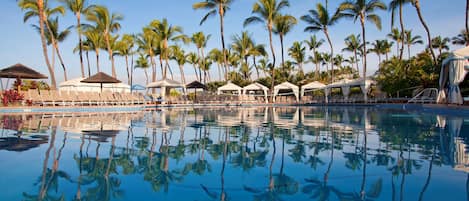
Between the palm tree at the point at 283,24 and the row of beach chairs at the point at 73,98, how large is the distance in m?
14.0

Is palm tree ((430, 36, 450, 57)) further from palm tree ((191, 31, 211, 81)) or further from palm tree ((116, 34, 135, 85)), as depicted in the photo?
palm tree ((116, 34, 135, 85))

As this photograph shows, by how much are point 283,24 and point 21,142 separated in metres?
24.1

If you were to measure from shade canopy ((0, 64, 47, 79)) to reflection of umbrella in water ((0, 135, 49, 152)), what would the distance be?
11744 mm

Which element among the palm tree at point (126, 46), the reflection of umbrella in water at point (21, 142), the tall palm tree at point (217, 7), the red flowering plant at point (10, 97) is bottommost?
the reflection of umbrella in water at point (21, 142)

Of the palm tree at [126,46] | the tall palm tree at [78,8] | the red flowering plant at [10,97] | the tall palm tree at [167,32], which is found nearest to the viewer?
the red flowering plant at [10,97]

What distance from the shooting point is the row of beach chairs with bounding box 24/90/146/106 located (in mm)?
15781

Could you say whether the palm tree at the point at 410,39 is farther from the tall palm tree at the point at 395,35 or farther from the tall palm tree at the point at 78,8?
the tall palm tree at the point at 78,8

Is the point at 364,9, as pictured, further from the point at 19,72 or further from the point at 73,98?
the point at 19,72

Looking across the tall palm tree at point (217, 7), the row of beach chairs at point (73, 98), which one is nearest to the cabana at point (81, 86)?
the row of beach chairs at point (73, 98)

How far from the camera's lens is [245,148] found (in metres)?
5.59

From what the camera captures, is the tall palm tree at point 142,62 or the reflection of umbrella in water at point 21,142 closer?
the reflection of umbrella in water at point 21,142

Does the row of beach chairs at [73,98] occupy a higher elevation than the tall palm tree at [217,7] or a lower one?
lower

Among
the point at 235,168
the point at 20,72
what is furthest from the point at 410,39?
the point at 235,168

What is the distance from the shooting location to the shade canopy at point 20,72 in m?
16.0
